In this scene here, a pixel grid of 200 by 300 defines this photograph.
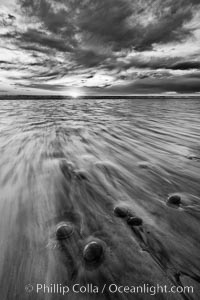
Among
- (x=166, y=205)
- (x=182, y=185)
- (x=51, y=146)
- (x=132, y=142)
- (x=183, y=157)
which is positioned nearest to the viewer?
(x=166, y=205)

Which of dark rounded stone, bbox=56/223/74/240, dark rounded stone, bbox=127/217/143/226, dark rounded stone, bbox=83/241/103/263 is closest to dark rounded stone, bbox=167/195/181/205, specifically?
dark rounded stone, bbox=127/217/143/226

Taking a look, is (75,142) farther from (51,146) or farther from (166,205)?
(166,205)

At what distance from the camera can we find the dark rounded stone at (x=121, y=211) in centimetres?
178

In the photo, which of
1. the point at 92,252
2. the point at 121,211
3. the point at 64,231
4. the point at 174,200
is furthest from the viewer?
the point at 174,200

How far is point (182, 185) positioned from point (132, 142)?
244 cm

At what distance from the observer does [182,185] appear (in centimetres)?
236

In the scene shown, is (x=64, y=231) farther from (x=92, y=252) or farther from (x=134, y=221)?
(x=134, y=221)

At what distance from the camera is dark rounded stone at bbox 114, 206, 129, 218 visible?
178cm

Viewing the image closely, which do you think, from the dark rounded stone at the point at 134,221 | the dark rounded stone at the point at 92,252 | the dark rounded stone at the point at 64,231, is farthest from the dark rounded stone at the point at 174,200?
the dark rounded stone at the point at 64,231

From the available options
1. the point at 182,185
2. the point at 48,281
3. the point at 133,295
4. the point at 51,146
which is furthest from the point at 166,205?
the point at 51,146

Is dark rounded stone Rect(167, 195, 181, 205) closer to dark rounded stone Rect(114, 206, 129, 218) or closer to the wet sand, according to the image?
the wet sand

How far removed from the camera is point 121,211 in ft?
5.93

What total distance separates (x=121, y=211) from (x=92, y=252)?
2.03ft

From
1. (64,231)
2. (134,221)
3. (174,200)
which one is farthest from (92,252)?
(174,200)
